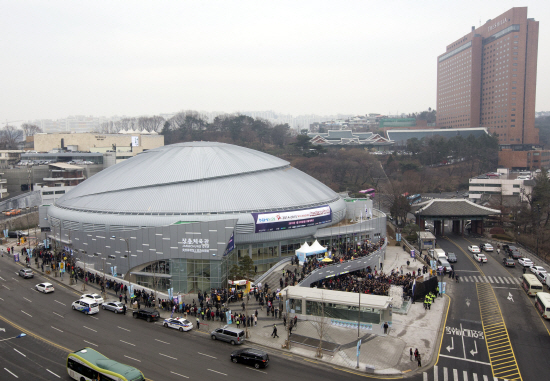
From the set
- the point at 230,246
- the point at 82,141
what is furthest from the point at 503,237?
the point at 82,141

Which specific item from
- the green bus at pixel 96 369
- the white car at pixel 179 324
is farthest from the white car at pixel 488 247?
the green bus at pixel 96 369

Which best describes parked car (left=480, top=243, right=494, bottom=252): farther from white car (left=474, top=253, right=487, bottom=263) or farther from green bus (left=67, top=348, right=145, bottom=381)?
green bus (left=67, top=348, right=145, bottom=381)

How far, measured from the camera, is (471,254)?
5906 centimetres

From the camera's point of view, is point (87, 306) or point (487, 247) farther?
point (487, 247)

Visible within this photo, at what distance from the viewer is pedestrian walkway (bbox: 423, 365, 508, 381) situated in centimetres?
2595

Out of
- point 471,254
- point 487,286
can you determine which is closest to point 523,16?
point 471,254

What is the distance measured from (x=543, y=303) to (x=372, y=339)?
1606cm

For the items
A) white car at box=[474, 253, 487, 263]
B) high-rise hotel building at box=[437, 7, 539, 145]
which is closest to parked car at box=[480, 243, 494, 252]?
white car at box=[474, 253, 487, 263]

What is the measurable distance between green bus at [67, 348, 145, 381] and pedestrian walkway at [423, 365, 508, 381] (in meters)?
16.9

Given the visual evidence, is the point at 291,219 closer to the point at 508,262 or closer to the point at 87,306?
the point at 87,306

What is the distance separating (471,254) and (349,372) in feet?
129

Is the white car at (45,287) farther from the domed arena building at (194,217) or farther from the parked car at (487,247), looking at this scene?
the parked car at (487,247)

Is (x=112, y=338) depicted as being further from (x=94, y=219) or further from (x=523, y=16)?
(x=523, y=16)

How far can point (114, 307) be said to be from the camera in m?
35.4
